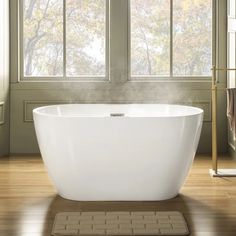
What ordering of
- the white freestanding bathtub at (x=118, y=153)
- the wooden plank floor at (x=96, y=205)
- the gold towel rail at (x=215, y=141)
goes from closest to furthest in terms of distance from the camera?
the wooden plank floor at (x=96, y=205), the white freestanding bathtub at (x=118, y=153), the gold towel rail at (x=215, y=141)

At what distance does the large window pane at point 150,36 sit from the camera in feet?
18.3

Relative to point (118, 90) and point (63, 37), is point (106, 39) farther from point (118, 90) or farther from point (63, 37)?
point (118, 90)

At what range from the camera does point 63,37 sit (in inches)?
220

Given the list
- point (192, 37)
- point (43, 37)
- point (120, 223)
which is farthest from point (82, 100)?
point (120, 223)

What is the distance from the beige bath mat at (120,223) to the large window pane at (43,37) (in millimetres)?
2733

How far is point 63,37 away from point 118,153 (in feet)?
8.14

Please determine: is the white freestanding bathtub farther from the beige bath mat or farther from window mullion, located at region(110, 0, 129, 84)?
window mullion, located at region(110, 0, 129, 84)

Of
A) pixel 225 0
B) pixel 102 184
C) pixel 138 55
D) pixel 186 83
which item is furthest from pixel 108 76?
pixel 102 184

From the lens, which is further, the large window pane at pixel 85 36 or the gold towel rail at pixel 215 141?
the large window pane at pixel 85 36

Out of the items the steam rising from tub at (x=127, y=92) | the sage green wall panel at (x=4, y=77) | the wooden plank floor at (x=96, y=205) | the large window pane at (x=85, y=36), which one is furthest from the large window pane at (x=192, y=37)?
the sage green wall panel at (x=4, y=77)

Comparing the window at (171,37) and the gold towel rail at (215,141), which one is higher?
the window at (171,37)

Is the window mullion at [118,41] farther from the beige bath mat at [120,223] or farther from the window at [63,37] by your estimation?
the beige bath mat at [120,223]

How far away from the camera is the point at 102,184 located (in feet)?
11.5

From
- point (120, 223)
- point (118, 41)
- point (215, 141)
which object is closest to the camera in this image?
point (120, 223)
